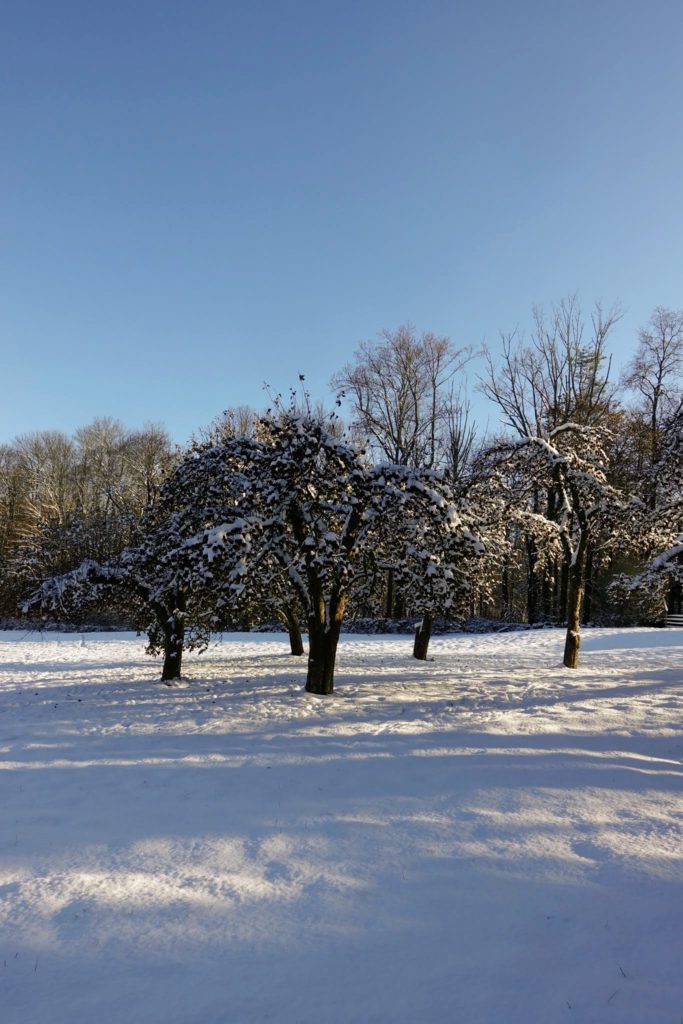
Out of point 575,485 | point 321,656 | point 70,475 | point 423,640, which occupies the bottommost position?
point 423,640

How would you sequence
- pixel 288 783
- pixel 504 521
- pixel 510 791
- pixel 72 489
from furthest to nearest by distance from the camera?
1. pixel 72 489
2. pixel 504 521
3. pixel 288 783
4. pixel 510 791

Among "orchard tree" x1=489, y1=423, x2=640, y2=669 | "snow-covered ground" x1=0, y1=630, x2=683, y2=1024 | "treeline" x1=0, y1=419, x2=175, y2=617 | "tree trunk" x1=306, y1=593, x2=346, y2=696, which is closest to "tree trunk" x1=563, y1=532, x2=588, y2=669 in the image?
"orchard tree" x1=489, y1=423, x2=640, y2=669

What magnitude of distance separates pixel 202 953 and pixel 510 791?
11.2 feet

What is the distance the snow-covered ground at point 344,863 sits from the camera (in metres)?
3.16

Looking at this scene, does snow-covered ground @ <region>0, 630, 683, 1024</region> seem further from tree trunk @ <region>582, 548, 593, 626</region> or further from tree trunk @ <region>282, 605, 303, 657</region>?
tree trunk @ <region>582, 548, 593, 626</region>

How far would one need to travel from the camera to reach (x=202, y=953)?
349 centimetres

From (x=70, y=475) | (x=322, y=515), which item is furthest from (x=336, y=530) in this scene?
(x=70, y=475)

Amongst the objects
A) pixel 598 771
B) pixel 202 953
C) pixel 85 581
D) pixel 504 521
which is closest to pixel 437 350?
pixel 504 521

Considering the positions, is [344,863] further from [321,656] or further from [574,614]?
[574,614]

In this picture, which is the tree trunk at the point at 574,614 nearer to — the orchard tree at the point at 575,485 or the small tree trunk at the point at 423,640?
the orchard tree at the point at 575,485

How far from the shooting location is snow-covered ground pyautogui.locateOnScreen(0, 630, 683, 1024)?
3164mm

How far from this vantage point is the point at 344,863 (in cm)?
452

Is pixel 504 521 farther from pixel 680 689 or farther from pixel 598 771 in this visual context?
pixel 598 771

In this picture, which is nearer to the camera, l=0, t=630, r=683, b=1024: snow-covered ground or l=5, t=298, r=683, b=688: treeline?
l=0, t=630, r=683, b=1024: snow-covered ground
